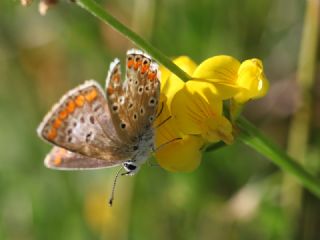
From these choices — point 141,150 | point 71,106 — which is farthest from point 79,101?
point 141,150

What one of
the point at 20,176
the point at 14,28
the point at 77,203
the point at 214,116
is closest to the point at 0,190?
the point at 20,176

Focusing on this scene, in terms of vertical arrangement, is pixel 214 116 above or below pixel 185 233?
above

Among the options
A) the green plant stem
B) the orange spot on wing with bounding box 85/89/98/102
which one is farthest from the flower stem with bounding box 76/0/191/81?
the orange spot on wing with bounding box 85/89/98/102

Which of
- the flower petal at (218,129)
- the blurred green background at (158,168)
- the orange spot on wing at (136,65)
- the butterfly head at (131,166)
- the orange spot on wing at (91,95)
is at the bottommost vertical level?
the blurred green background at (158,168)

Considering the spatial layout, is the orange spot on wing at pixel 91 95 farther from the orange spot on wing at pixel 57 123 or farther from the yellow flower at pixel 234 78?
the yellow flower at pixel 234 78

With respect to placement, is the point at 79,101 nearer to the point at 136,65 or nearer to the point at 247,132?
the point at 136,65

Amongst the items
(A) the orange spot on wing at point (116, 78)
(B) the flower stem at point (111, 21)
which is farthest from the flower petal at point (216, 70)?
(B) the flower stem at point (111, 21)

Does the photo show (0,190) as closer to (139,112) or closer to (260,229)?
(260,229)
